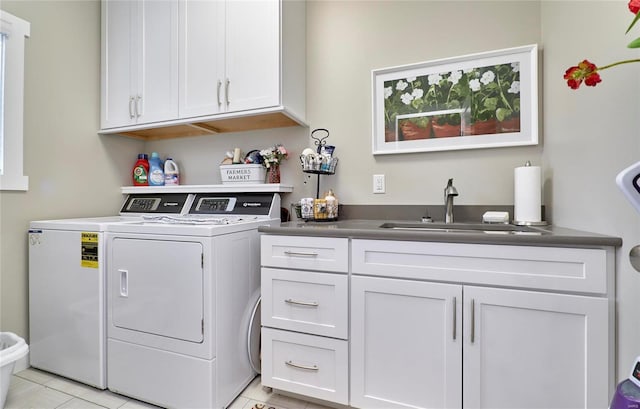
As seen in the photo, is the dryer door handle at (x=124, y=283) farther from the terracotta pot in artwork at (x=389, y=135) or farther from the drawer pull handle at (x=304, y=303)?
the terracotta pot in artwork at (x=389, y=135)

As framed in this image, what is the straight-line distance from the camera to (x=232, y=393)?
1.48 meters

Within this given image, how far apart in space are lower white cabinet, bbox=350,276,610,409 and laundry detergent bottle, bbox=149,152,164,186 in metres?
1.84

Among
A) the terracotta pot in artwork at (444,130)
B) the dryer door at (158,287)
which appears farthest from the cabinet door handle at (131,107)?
the terracotta pot in artwork at (444,130)

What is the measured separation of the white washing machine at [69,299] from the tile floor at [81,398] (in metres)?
0.05

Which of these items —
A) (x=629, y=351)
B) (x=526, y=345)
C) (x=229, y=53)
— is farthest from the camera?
(x=229, y=53)

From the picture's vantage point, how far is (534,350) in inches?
43.3

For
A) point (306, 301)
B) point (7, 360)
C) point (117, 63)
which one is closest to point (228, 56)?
point (117, 63)

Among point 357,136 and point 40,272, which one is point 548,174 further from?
point 40,272

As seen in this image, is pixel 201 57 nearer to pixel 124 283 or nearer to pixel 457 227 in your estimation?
pixel 124 283

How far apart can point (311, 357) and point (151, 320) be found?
0.82 metres

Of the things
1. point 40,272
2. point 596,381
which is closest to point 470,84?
point 596,381

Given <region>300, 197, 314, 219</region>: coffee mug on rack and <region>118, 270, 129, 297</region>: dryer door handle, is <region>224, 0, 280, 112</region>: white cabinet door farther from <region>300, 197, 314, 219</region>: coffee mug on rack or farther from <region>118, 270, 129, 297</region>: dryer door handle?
<region>118, 270, 129, 297</region>: dryer door handle

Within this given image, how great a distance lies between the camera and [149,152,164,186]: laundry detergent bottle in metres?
2.33

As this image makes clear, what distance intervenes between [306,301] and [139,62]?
6.58ft
